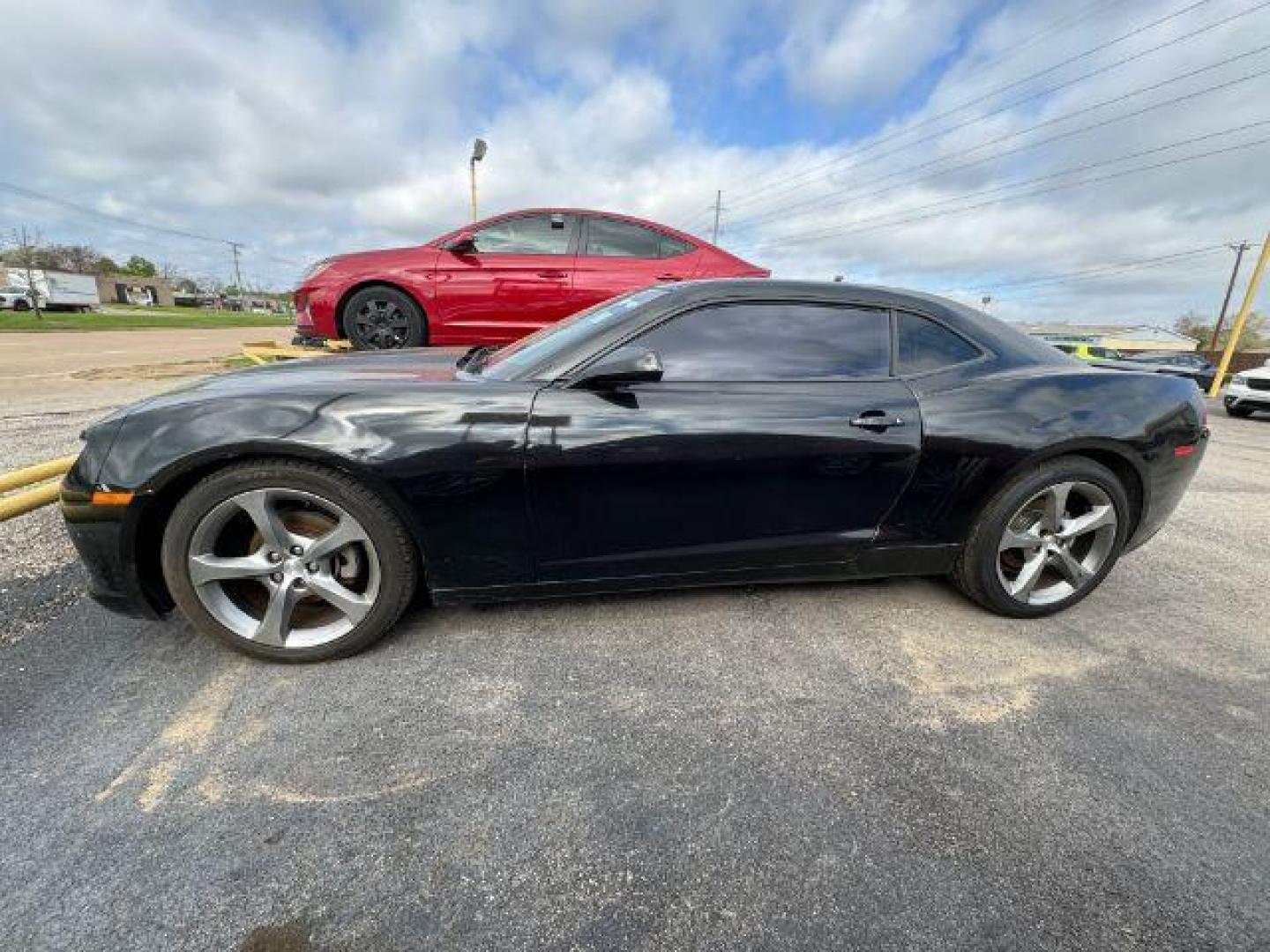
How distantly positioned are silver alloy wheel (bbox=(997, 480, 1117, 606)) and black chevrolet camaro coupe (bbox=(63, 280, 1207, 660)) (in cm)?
1

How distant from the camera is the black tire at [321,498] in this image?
1921mm

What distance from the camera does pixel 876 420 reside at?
2.21 meters

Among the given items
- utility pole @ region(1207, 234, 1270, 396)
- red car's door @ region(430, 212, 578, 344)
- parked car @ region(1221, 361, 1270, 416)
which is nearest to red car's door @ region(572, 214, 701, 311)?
red car's door @ region(430, 212, 578, 344)

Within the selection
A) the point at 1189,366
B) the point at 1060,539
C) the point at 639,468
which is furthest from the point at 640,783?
the point at 1189,366

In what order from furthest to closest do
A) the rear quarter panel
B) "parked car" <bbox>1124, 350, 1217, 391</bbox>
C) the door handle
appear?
"parked car" <bbox>1124, 350, 1217, 391</bbox>, the rear quarter panel, the door handle

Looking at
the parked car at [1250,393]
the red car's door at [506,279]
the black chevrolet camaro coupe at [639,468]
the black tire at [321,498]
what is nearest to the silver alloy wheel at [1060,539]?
the black chevrolet camaro coupe at [639,468]

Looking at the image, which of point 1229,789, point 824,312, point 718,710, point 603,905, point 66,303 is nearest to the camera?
point 603,905

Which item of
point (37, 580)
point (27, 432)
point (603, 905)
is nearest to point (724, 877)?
point (603, 905)

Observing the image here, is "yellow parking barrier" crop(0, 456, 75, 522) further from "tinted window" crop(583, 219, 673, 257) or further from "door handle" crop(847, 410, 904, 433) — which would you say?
"tinted window" crop(583, 219, 673, 257)

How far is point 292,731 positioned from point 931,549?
2351 mm

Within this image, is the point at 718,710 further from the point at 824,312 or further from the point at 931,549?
the point at 824,312

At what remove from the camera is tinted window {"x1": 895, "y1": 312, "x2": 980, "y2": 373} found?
7.80 ft

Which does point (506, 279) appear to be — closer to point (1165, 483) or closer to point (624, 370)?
point (624, 370)

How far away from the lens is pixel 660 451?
205cm
